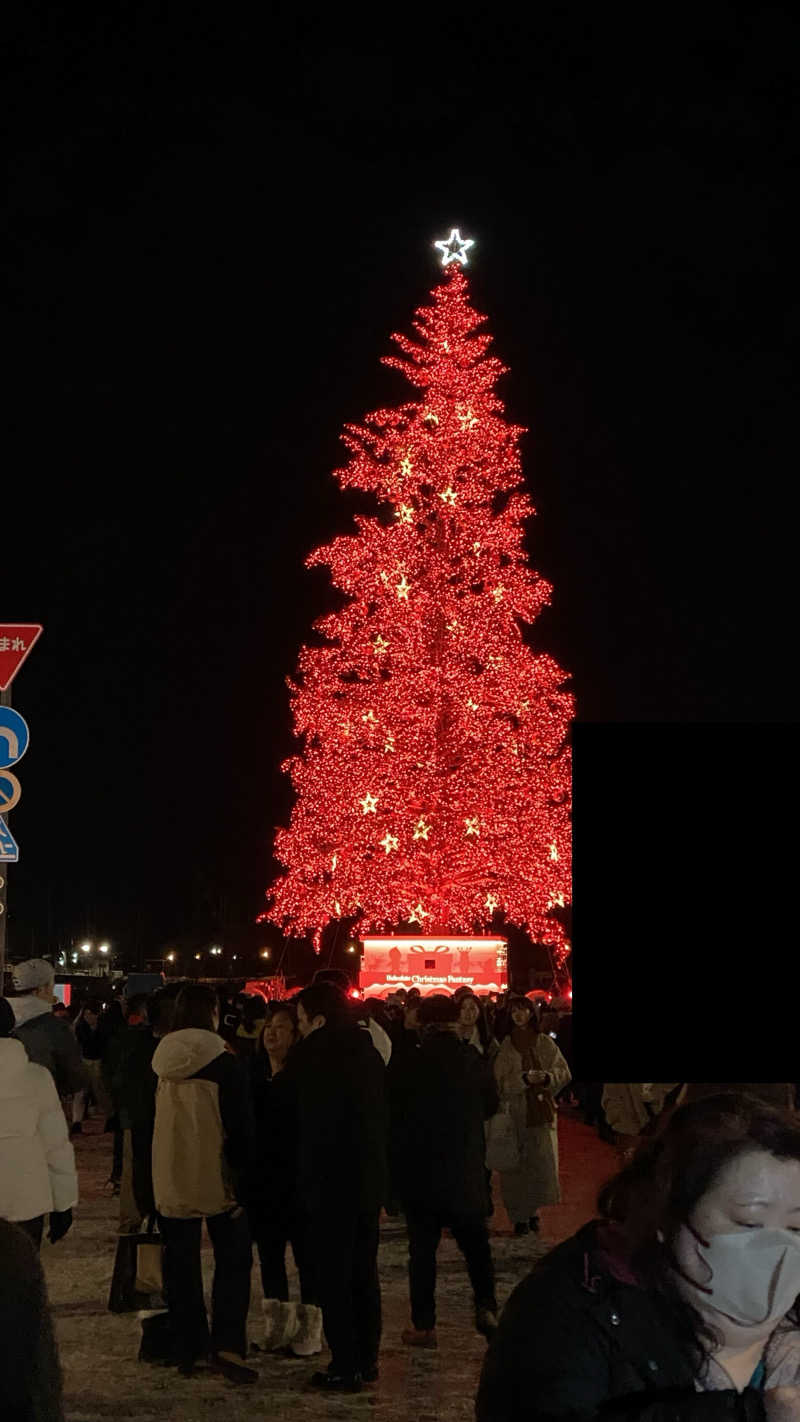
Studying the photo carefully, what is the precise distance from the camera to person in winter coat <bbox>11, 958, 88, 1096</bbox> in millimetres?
9578

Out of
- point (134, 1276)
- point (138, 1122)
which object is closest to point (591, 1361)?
point (138, 1122)

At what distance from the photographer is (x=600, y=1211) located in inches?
121

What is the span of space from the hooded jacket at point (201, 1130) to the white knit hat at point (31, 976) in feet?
3.27

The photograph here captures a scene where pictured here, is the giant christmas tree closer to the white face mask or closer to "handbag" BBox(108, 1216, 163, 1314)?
"handbag" BBox(108, 1216, 163, 1314)

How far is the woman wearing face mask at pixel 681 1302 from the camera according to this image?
2.73 m

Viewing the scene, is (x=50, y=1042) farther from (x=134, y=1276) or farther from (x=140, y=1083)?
(x=134, y=1276)

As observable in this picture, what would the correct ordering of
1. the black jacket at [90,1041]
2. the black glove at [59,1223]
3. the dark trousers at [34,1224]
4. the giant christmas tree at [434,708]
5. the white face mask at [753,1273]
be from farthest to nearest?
1. the giant christmas tree at [434,708]
2. the black jacket at [90,1041]
3. the black glove at [59,1223]
4. the dark trousers at [34,1224]
5. the white face mask at [753,1273]

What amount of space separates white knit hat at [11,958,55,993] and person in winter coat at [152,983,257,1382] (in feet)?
3.12

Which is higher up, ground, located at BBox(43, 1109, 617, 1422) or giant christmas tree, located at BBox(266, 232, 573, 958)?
giant christmas tree, located at BBox(266, 232, 573, 958)

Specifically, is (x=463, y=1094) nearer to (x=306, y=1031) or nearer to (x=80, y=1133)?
(x=306, y=1031)

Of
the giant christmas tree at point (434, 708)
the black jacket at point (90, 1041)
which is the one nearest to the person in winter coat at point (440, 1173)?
the black jacket at point (90, 1041)

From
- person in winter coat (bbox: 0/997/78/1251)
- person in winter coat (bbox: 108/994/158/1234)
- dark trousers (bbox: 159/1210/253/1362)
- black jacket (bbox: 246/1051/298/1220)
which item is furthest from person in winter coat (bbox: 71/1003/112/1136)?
person in winter coat (bbox: 0/997/78/1251)

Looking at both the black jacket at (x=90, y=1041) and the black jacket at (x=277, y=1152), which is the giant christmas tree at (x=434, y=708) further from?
the black jacket at (x=277, y=1152)

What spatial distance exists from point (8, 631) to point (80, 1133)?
42.7 ft
